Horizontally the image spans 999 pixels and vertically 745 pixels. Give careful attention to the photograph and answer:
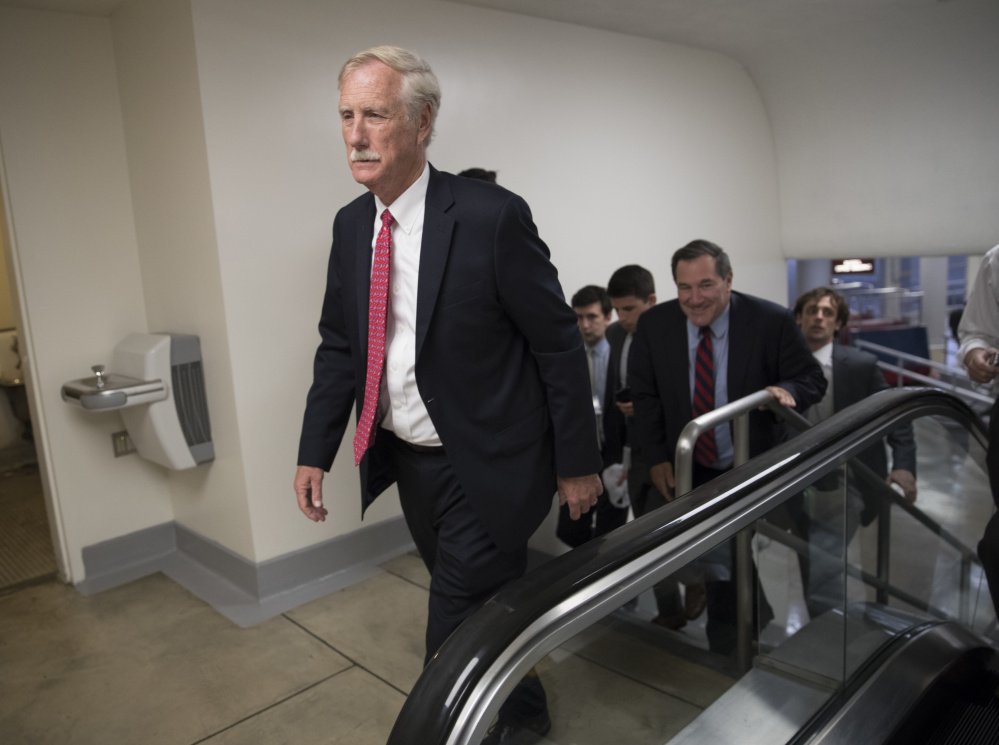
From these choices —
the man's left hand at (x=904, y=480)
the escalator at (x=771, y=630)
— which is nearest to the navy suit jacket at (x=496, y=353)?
the escalator at (x=771, y=630)

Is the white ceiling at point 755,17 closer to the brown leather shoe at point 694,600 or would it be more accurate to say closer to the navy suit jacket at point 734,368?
the navy suit jacket at point 734,368

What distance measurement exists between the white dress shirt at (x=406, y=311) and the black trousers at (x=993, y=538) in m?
1.58

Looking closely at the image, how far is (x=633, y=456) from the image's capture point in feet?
10.7

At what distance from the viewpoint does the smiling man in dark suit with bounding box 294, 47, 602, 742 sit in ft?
5.95

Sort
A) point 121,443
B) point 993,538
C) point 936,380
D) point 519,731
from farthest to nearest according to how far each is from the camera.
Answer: point 936,380 → point 121,443 → point 993,538 → point 519,731

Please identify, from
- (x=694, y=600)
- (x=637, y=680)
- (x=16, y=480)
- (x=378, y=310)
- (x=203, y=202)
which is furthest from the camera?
(x=16, y=480)

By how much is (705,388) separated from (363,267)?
4.73 ft

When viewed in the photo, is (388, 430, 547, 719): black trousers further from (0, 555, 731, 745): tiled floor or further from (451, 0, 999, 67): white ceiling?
(451, 0, 999, 67): white ceiling

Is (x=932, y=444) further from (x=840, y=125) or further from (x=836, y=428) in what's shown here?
(x=840, y=125)

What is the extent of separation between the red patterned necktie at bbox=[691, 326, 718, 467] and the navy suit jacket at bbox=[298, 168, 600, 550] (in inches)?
41.2

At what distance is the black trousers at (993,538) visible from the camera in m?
2.20

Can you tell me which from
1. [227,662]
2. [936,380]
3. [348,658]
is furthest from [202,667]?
[936,380]

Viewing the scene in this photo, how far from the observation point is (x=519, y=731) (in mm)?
998

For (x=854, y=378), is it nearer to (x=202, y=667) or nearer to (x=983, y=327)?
(x=983, y=327)
